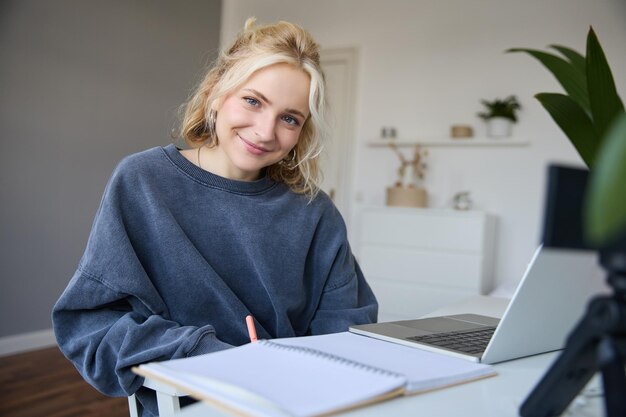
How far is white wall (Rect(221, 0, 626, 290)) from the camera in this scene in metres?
4.09

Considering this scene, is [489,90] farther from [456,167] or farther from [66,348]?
[66,348]

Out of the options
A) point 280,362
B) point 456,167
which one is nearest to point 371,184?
point 456,167

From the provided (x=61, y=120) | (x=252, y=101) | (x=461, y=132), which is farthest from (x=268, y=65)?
(x=461, y=132)

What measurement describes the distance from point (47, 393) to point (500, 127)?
337 cm

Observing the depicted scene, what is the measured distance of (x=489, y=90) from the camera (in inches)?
169

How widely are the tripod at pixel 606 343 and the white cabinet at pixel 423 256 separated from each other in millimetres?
3518

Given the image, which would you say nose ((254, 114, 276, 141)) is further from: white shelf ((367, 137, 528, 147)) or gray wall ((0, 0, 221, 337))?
→ white shelf ((367, 137, 528, 147))

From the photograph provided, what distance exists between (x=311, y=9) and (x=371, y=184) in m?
1.72

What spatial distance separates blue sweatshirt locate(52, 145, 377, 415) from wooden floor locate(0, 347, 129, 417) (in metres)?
1.62

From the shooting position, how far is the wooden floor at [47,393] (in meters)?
2.47

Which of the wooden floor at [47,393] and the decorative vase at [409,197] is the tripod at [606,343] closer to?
the wooden floor at [47,393]

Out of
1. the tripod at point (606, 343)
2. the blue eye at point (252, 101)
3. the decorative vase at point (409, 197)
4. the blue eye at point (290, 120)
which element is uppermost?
the blue eye at point (252, 101)

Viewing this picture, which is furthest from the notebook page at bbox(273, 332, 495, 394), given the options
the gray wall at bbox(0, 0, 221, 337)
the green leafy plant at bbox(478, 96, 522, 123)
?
the green leafy plant at bbox(478, 96, 522, 123)

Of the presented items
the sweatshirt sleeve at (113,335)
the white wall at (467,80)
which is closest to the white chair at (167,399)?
the sweatshirt sleeve at (113,335)
